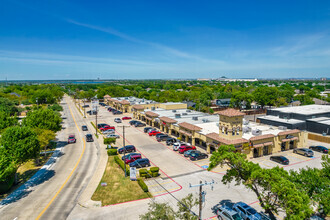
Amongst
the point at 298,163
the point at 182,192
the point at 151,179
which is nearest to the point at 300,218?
the point at 182,192

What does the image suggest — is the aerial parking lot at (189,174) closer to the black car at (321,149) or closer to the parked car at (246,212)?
the black car at (321,149)

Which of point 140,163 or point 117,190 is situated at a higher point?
point 140,163

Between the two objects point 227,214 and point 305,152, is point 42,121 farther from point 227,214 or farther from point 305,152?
point 305,152

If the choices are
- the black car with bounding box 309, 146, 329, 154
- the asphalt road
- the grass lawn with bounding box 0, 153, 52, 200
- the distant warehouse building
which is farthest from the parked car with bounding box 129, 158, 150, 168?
the distant warehouse building

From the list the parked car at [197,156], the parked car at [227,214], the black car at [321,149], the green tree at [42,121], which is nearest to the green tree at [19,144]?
the green tree at [42,121]

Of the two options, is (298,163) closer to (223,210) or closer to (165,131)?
(223,210)

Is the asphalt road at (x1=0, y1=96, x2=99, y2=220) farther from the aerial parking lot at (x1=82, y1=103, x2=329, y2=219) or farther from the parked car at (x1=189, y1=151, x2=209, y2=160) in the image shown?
the parked car at (x1=189, y1=151, x2=209, y2=160)

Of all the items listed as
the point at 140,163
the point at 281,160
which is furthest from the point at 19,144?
the point at 281,160
